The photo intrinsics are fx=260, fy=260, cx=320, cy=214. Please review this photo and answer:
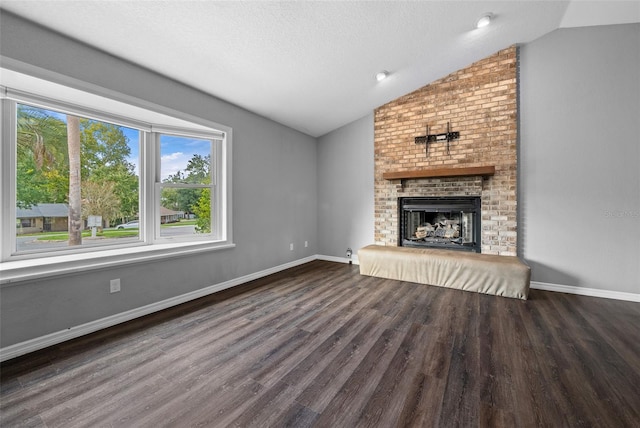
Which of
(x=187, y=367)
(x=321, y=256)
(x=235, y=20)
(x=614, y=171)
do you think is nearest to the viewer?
(x=187, y=367)

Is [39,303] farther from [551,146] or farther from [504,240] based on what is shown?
[551,146]

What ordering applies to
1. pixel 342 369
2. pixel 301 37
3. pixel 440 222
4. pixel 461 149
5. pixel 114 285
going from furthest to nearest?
pixel 440 222
pixel 461 149
pixel 301 37
pixel 114 285
pixel 342 369

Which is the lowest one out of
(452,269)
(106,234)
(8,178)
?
(452,269)

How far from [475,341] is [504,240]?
209cm

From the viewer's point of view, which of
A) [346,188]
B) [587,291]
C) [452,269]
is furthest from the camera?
[346,188]

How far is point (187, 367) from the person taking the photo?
5.81 feet

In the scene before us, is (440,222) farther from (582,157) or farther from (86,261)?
(86,261)

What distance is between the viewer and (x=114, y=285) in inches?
94.0

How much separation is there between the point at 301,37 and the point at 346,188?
2849mm

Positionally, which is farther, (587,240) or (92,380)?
(587,240)

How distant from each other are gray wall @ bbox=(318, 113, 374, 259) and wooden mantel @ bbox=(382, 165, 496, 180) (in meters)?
0.63

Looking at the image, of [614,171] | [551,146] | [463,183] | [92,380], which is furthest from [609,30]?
[92,380]

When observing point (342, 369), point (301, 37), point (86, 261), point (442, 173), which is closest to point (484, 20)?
point (442, 173)

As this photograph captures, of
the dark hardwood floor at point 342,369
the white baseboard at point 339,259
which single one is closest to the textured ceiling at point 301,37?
the dark hardwood floor at point 342,369
